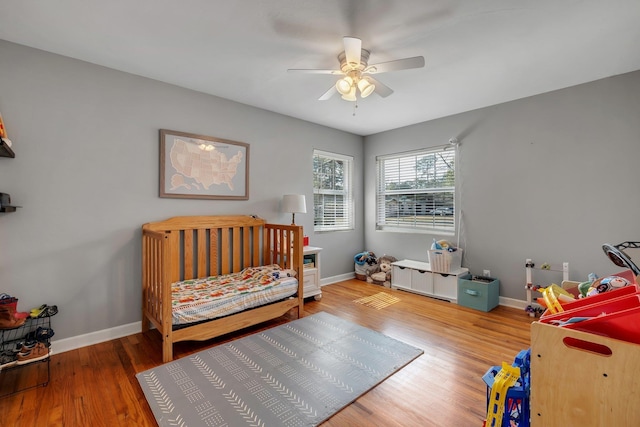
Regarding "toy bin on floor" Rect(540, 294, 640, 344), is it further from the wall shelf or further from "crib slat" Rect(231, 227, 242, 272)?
the wall shelf

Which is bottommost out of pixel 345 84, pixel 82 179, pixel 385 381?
pixel 385 381

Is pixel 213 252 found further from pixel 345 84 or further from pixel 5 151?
pixel 345 84

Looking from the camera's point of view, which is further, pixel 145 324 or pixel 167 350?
pixel 145 324

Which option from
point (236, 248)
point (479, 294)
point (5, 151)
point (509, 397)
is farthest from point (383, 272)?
point (5, 151)

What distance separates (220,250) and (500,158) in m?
3.52

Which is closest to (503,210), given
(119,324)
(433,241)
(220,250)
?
(433,241)

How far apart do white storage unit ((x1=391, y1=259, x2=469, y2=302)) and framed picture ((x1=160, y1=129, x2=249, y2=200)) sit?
7.94 feet

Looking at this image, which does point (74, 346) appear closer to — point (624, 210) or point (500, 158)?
point (500, 158)

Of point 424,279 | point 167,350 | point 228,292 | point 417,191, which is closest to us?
point 167,350

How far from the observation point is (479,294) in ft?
10.8

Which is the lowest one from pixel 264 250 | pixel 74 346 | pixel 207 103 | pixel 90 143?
pixel 74 346

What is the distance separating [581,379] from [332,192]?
3791 mm

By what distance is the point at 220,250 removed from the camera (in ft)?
10.6

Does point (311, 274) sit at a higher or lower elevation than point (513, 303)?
higher
